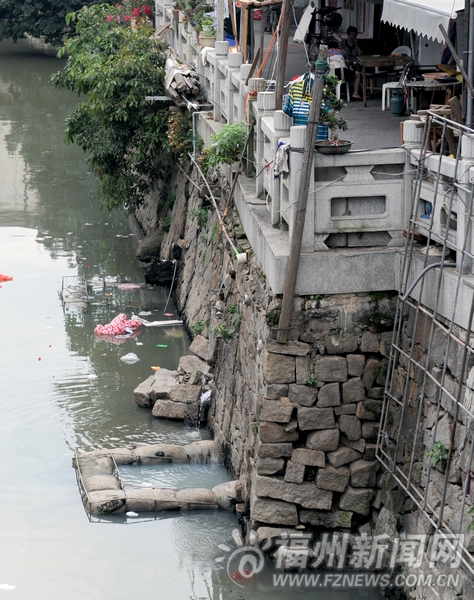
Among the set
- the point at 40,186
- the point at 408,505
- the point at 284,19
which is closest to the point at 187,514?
the point at 408,505

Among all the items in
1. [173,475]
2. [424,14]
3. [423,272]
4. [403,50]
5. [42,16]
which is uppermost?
[424,14]

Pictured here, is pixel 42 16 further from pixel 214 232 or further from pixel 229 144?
pixel 229 144

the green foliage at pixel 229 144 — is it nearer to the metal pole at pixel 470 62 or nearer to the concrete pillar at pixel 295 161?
the concrete pillar at pixel 295 161

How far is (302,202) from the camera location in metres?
7.81

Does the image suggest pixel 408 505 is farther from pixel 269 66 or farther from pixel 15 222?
pixel 15 222

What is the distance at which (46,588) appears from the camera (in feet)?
28.1

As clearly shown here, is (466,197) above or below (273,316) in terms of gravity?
above

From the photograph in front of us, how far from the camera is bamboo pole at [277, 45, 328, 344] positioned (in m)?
7.70

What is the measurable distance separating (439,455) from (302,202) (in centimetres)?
217

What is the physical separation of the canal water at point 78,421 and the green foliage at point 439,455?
1.71 m

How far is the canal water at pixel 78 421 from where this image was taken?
28.5 feet

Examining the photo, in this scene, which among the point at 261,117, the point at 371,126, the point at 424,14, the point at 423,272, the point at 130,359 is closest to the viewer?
the point at 423,272

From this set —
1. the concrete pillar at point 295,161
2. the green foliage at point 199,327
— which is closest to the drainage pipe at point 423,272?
the concrete pillar at point 295,161

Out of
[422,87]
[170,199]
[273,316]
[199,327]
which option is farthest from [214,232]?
[170,199]
